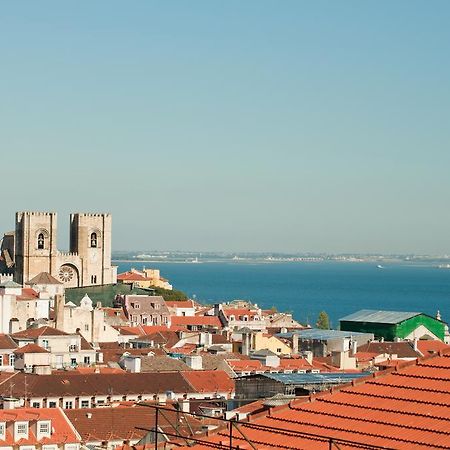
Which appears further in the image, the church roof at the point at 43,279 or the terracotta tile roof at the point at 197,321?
the church roof at the point at 43,279

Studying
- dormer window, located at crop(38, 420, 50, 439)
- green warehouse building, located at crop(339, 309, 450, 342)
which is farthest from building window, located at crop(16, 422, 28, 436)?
green warehouse building, located at crop(339, 309, 450, 342)

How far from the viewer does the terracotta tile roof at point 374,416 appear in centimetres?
1155

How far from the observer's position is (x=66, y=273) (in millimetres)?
112562

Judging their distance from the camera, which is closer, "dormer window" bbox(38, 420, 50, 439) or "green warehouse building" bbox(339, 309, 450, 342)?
"dormer window" bbox(38, 420, 50, 439)

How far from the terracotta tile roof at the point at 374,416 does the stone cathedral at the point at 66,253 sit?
95947mm

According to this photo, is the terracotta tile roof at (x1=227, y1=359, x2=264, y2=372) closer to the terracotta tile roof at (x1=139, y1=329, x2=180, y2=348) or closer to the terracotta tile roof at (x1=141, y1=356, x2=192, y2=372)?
the terracotta tile roof at (x1=141, y1=356, x2=192, y2=372)

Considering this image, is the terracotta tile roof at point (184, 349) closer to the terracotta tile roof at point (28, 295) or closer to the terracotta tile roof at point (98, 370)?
the terracotta tile roof at point (98, 370)

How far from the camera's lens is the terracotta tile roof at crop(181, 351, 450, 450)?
1155 cm

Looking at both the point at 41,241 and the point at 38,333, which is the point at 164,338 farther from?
the point at 41,241

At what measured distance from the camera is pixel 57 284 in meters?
99.2

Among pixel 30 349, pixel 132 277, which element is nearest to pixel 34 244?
pixel 132 277

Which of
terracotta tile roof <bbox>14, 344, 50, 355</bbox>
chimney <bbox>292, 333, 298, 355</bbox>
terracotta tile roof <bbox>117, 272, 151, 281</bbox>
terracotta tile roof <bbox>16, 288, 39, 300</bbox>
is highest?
terracotta tile roof <bbox>117, 272, 151, 281</bbox>

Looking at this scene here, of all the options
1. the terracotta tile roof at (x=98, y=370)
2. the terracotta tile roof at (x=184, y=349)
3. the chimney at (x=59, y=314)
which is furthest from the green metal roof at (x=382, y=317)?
the terracotta tile roof at (x=98, y=370)

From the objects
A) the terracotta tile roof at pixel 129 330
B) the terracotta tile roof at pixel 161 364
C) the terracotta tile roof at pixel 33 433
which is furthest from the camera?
the terracotta tile roof at pixel 129 330
